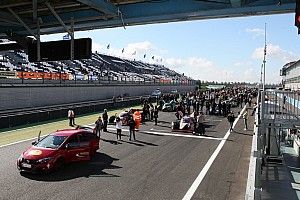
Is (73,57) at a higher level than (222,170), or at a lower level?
higher

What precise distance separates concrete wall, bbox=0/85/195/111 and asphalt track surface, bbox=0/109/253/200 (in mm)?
12784

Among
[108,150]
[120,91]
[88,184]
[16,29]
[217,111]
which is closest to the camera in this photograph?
[16,29]

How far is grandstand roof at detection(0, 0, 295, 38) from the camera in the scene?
845 cm

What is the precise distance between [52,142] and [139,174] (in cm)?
397

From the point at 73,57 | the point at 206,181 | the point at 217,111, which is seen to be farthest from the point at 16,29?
the point at 217,111

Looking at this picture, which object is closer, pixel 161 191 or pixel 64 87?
pixel 161 191

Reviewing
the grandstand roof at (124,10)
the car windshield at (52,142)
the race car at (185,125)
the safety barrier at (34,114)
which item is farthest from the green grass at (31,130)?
the grandstand roof at (124,10)

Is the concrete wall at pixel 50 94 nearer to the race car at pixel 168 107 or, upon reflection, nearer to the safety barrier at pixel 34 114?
the safety barrier at pixel 34 114

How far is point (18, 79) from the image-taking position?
32188mm

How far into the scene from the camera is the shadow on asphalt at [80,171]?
12770 millimetres

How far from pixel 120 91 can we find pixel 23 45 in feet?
153

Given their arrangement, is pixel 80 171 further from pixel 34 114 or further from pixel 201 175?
pixel 34 114

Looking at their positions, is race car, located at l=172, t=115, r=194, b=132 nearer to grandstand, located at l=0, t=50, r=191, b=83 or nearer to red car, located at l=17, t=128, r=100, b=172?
grandstand, located at l=0, t=50, r=191, b=83

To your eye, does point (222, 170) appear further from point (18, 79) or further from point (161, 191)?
point (18, 79)
